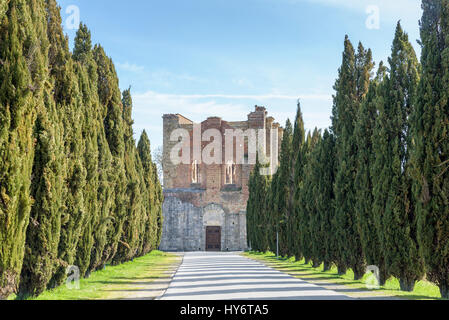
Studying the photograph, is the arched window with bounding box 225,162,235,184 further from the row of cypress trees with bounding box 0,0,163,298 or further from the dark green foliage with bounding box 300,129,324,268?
the row of cypress trees with bounding box 0,0,163,298

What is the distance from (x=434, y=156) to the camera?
966 centimetres

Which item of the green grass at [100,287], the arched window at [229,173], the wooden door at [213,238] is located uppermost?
the arched window at [229,173]

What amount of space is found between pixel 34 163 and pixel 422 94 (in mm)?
7607

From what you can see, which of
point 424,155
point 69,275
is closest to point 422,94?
point 424,155

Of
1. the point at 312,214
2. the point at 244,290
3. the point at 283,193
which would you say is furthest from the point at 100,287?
the point at 283,193

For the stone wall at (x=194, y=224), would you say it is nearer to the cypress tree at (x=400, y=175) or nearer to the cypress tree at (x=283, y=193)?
the cypress tree at (x=283, y=193)

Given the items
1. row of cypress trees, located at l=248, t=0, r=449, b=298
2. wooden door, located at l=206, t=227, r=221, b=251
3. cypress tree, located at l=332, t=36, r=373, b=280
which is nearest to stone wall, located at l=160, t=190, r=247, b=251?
wooden door, located at l=206, t=227, r=221, b=251

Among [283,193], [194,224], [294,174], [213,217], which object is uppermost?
[294,174]

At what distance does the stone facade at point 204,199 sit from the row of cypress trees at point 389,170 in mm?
20400

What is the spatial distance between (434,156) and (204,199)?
31.5 meters

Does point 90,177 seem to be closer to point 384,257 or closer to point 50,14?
point 50,14

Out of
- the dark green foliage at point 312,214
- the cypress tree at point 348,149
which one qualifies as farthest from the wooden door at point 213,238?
the cypress tree at point 348,149

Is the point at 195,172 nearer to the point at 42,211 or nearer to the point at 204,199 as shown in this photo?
the point at 204,199

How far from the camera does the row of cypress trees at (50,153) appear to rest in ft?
26.2
